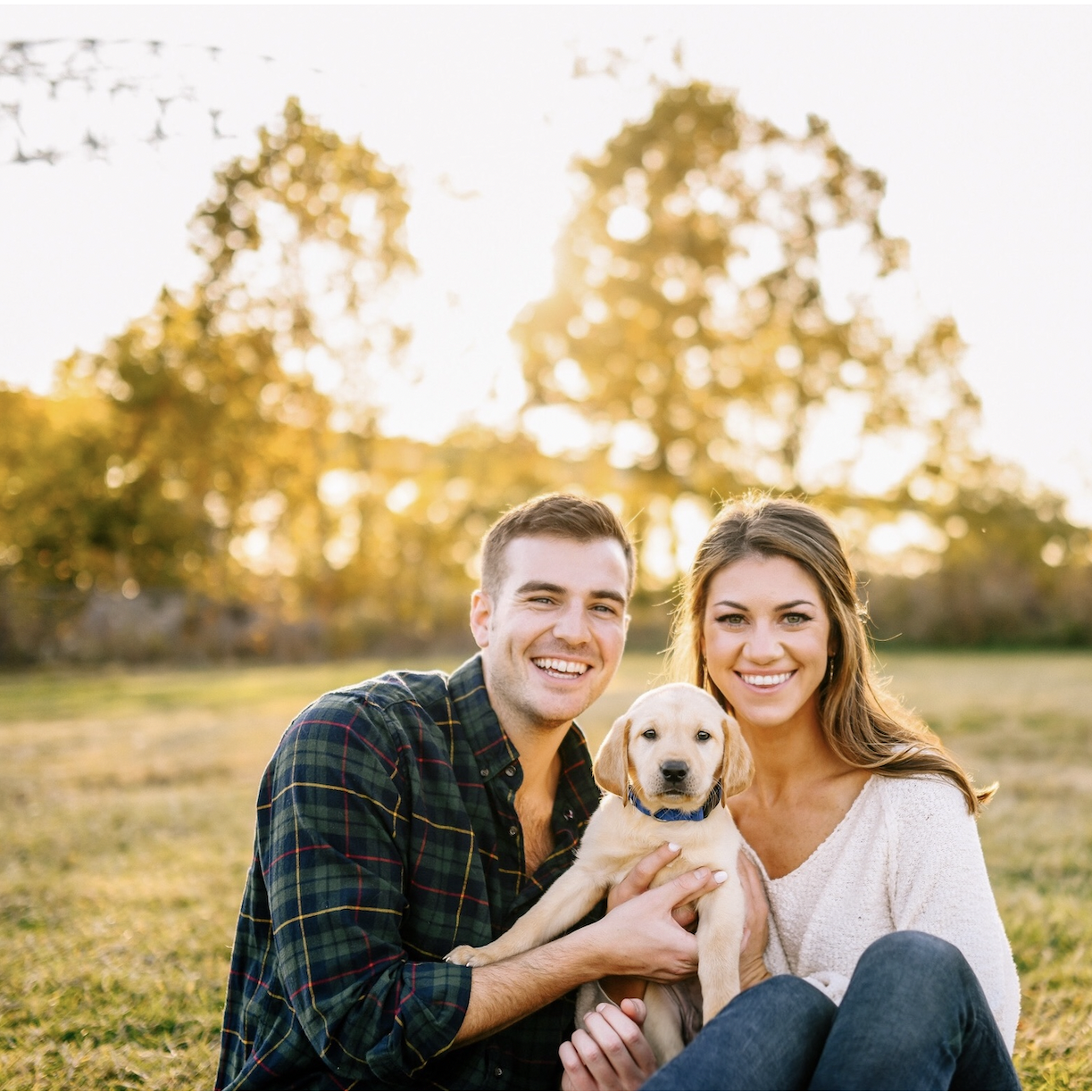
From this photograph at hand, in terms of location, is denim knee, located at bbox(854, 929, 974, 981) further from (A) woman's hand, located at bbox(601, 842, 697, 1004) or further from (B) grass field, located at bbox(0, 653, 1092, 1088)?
(B) grass field, located at bbox(0, 653, 1092, 1088)

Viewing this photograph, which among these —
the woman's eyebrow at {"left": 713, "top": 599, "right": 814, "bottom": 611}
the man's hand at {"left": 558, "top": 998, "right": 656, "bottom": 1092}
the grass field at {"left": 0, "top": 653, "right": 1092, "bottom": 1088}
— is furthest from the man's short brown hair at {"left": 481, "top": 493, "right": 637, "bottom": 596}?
the grass field at {"left": 0, "top": 653, "right": 1092, "bottom": 1088}

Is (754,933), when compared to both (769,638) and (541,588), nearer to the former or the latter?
(769,638)

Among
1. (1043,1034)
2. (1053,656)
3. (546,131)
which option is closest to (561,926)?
(1043,1034)

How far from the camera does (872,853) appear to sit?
272 cm

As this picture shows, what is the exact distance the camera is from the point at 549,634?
284 centimetres

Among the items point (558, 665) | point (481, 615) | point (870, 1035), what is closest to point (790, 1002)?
point (870, 1035)

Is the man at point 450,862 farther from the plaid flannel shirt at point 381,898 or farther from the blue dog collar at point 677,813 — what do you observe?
the blue dog collar at point 677,813

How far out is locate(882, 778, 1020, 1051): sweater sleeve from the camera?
245 centimetres

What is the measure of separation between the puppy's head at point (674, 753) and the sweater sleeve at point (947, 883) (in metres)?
0.43

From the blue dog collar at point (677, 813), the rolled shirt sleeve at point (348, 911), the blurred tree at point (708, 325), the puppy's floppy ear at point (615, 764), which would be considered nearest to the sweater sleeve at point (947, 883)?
the blue dog collar at point (677, 813)

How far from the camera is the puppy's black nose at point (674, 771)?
9.35 feet

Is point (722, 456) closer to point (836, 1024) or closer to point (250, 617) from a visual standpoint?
point (250, 617)

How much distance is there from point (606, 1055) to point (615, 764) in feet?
2.65

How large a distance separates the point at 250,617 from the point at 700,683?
16.3 m
